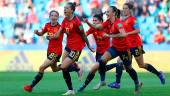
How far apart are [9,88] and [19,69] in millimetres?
9326

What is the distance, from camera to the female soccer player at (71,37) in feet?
47.3

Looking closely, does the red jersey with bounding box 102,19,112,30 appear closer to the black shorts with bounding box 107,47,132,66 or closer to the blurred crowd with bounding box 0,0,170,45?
the black shorts with bounding box 107,47,132,66

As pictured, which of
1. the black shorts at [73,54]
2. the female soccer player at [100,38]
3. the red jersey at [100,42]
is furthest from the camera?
the red jersey at [100,42]

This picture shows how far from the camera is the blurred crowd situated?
26.5 m

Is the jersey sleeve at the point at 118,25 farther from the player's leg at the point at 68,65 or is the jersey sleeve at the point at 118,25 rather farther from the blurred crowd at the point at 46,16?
the blurred crowd at the point at 46,16

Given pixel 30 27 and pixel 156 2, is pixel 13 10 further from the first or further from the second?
pixel 156 2

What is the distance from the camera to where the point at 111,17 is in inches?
570

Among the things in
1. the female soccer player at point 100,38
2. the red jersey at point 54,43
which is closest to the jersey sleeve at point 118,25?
the red jersey at point 54,43

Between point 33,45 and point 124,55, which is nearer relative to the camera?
point 124,55

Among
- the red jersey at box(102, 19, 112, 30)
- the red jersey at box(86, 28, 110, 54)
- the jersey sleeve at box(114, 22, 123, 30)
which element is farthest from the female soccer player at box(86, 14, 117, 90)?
the jersey sleeve at box(114, 22, 123, 30)

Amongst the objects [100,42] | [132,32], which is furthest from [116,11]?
[100,42]

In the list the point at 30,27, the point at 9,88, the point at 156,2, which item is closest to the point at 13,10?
the point at 30,27

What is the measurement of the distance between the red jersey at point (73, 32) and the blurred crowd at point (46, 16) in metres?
11.7

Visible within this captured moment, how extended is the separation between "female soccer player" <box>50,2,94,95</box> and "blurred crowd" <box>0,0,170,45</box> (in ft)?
38.3
